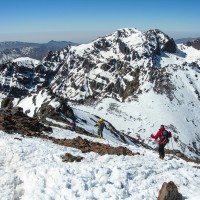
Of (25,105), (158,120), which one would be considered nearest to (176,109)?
(158,120)

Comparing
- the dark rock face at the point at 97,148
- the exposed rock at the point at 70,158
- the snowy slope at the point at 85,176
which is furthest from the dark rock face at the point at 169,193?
the dark rock face at the point at 97,148

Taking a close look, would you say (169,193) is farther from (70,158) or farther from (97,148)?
(97,148)

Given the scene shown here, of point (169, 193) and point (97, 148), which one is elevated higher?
point (169, 193)

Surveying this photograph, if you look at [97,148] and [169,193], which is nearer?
[169,193]

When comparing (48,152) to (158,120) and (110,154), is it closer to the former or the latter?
(110,154)

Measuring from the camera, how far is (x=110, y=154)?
79.8ft

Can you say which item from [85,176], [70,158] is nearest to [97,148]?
[70,158]

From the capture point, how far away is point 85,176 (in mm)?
19094

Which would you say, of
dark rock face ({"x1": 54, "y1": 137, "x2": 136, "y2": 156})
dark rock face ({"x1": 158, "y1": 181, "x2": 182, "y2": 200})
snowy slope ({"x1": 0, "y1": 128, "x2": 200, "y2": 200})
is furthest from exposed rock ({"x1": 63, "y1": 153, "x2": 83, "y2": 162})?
dark rock face ({"x1": 158, "y1": 181, "x2": 182, "y2": 200})

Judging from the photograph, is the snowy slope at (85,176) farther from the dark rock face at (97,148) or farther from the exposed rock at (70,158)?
the dark rock face at (97,148)

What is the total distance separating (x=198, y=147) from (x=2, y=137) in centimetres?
11527

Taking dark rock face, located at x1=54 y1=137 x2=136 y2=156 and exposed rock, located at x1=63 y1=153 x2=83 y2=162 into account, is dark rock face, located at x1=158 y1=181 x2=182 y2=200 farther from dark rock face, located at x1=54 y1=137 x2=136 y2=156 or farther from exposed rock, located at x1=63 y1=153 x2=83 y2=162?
dark rock face, located at x1=54 y1=137 x2=136 y2=156

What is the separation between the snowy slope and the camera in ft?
57.7

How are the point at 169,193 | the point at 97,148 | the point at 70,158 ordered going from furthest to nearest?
the point at 97,148 → the point at 70,158 → the point at 169,193
